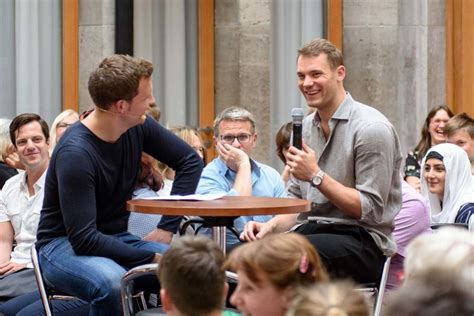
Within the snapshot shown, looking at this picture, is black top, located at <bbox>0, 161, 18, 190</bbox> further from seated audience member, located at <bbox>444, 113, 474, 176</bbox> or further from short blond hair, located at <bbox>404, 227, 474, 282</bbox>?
short blond hair, located at <bbox>404, 227, 474, 282</bbox>

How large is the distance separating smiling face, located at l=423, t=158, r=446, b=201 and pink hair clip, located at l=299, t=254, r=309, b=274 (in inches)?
182

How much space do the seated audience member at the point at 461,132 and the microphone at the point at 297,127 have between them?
412 centimetres

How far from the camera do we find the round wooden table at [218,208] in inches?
223

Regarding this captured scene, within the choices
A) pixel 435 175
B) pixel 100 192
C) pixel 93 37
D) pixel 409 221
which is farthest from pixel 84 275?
pixel 93 37

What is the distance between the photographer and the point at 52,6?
11281 millimetres

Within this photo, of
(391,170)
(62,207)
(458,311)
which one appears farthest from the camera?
(391,170)

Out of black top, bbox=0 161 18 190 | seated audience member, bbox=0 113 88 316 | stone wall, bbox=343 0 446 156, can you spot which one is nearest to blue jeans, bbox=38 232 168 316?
seated audience member, bbox=0 113 88 316

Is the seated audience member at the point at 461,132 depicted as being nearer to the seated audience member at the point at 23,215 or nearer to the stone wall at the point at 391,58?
the stone wall at the point at 391,58

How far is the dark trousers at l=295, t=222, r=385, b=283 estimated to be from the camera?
6023mm

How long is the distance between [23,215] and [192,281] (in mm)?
3344

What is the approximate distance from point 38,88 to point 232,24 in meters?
1.88

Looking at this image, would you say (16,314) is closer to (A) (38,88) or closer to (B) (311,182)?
(B) (311,182)

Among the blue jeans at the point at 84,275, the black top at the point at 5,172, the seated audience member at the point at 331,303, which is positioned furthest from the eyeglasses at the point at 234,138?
the seated audience member at the point at 331,303

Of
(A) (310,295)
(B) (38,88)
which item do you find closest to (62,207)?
(A) (310,295)
